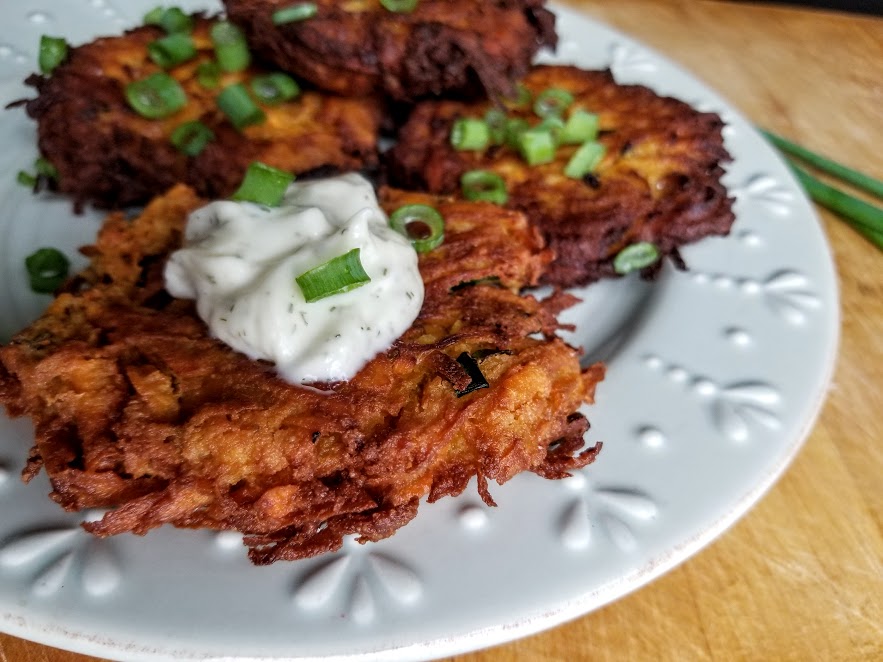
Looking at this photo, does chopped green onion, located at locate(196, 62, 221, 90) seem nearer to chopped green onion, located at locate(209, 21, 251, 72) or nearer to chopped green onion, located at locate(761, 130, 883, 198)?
chopped green onion, located at locate(209, 21, 251, 72)

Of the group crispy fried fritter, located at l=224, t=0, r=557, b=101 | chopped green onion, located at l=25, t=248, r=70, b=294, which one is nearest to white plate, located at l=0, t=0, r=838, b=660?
chopped green onion, located at l=25, t=248, r=70, b=294

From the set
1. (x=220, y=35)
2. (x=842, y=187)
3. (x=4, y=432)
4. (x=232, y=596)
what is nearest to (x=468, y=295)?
(x=232, y=596)

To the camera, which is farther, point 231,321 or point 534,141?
point 534,141

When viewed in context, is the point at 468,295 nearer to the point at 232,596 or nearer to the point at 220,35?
the point at 232,596

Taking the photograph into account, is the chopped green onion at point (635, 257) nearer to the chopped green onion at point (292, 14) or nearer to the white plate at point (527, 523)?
the white plate at point (527, 523)

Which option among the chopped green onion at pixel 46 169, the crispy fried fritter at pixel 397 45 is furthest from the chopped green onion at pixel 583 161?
the chopped green onion at pixel 46 169

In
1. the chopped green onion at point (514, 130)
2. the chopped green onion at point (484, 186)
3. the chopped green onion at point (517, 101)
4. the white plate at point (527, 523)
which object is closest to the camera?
the white plate at point (527, 523)
